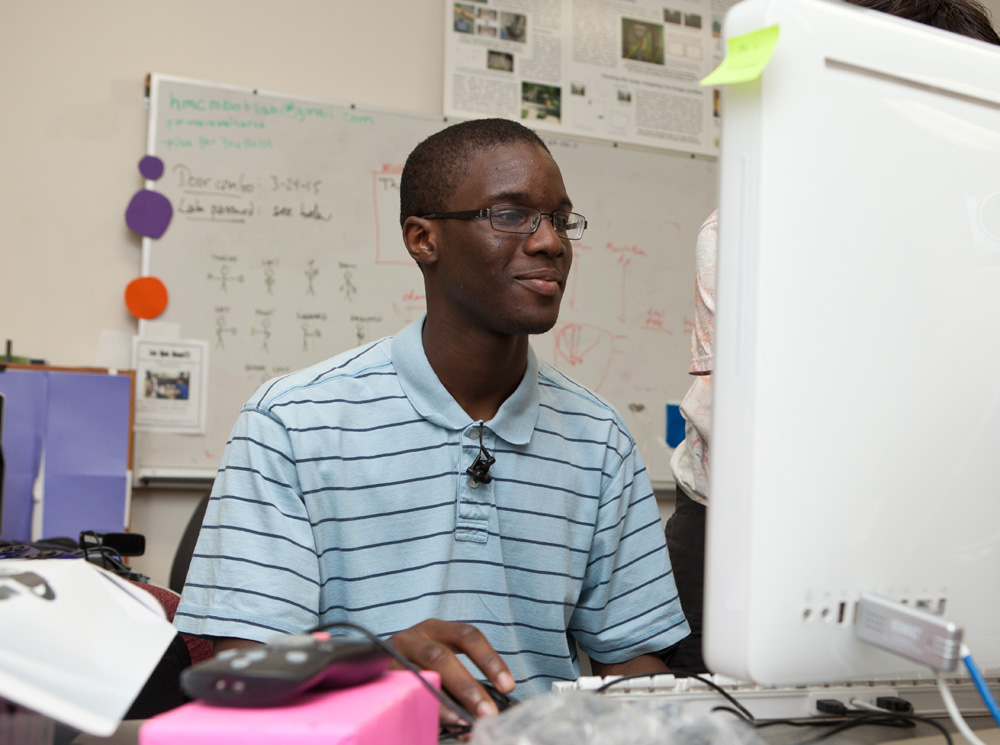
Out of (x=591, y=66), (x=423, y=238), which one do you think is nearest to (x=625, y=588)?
(x=423, y=238)

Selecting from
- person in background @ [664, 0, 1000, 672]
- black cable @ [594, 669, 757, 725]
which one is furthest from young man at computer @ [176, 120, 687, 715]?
black cable @ [594, 669, 757, 725]

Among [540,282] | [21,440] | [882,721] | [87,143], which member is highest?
[87,143]

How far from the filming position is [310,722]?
407 mm

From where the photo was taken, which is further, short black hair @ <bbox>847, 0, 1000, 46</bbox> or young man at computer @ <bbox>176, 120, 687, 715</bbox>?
short black hair @ <bbox>847, 0, 1000, 46</bbox>

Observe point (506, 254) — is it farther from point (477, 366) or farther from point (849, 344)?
point (849, 344)

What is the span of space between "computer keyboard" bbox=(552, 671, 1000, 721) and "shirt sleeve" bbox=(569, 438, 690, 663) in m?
0.34

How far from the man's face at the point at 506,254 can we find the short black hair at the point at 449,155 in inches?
0.6

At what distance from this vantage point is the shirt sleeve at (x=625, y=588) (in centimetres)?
98

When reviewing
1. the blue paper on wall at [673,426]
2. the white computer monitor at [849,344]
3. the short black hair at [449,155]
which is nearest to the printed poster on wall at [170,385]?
the short black hair at [449,155]

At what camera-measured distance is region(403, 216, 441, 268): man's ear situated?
3.83 ft

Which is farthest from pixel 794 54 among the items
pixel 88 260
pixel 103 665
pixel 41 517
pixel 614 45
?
pixel 614 45

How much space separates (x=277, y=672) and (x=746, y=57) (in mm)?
402

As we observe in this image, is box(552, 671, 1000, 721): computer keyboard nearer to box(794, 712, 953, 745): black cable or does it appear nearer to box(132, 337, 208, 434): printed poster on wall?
box(794, 712, 953, 745): black cable

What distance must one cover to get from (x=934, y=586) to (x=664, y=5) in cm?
268
